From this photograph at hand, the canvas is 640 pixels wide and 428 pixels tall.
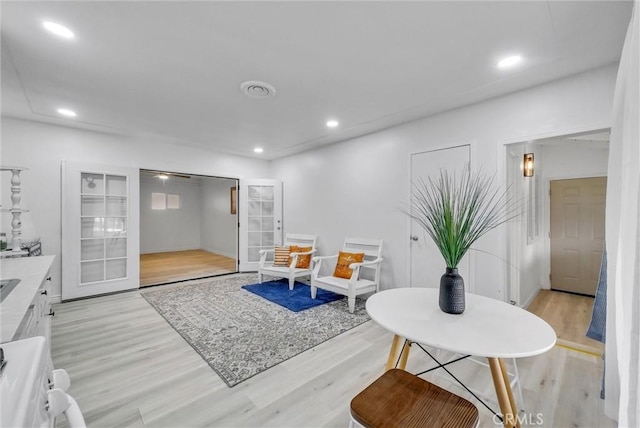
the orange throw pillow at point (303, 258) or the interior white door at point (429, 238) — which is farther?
the orange throw pillow at point (303, 258)

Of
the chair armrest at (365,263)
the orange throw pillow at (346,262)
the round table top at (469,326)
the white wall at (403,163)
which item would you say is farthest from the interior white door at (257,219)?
the round table top at (469,326)

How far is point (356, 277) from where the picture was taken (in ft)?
10.7

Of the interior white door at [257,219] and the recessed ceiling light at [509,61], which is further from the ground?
the recessed ceiling light at [509,61]

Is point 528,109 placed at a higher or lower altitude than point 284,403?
higher

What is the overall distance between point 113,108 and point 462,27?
3531mm

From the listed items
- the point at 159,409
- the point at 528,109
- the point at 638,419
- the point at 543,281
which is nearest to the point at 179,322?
the point at 159,409

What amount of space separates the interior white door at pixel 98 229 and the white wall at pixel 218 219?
9.92ft

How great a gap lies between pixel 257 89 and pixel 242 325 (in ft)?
7.91

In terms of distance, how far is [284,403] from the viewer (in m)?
1.71

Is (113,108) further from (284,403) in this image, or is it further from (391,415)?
(391,415)

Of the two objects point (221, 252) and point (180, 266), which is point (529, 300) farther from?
point (221, 252)

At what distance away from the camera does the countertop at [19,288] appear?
95 centimetres

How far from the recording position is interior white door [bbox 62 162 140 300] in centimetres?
360

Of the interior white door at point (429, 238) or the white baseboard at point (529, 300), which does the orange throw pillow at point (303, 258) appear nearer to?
the interior white door at point (429, 238)
